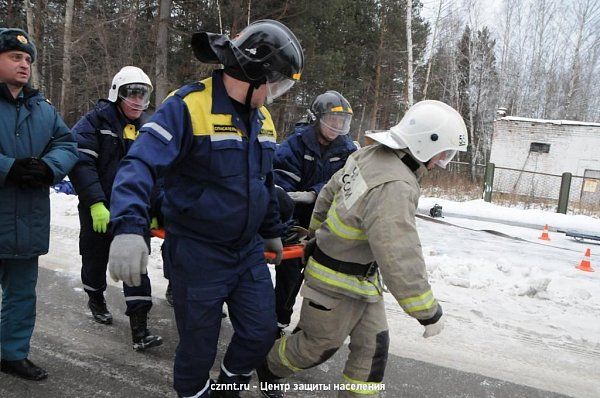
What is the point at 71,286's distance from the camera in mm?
4773

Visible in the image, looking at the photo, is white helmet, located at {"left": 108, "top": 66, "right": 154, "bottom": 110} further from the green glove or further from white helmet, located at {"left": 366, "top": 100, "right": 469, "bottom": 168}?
white helmet, located at {"left": 366, "top": 100, "right": 469, "bottom": 168}

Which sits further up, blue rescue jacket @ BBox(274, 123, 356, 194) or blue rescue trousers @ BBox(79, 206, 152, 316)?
blue rescue jacket @ BBox(274, 123, 356, 194)

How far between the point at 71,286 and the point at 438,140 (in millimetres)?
3881

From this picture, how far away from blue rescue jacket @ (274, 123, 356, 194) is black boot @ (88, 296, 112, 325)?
1.78 meters

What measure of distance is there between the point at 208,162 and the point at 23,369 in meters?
1.94

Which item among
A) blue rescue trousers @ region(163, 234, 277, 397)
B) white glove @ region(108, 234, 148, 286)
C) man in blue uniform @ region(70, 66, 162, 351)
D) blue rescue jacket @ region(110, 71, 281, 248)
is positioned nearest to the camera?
white glove @ region(108, 234, 148, 286)

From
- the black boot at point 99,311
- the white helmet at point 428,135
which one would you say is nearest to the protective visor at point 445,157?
the white helmet at point 428,135

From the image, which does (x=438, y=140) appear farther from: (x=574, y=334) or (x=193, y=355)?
(x=574, y=334)

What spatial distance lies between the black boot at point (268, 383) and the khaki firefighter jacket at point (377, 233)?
652 millimetres

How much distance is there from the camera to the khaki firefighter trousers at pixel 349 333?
8.72ft

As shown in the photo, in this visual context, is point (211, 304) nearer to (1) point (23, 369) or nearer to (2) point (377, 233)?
(2) point (377, 233)

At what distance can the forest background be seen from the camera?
1725cm

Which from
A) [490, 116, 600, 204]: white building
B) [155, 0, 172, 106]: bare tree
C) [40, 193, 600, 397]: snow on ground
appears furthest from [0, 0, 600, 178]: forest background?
[40, 193, 600, 397]: snow on ground

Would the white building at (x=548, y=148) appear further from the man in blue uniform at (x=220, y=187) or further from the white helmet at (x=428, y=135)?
the man in blue uniform at (x=220, y=187)
